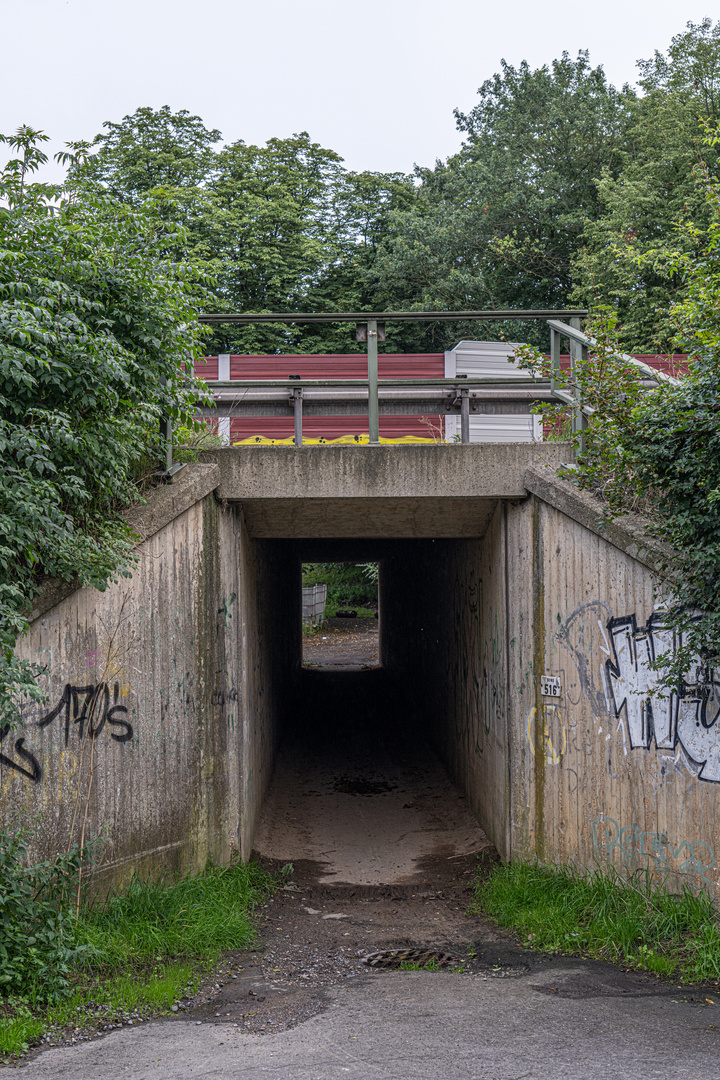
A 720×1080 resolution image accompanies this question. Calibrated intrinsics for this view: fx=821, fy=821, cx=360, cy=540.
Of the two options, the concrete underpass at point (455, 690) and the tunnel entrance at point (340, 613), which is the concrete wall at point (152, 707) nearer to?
the concrete underpass at point (455, 690)

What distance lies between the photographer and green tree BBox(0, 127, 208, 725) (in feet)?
15.6

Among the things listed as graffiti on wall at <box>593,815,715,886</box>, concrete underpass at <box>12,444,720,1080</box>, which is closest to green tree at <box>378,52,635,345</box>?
concrete underpass at <box>12,444,720,1080</box>

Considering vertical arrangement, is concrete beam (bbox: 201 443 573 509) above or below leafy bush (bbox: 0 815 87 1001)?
above

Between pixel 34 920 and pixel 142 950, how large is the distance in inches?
28.4

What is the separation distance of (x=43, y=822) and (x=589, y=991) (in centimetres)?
341

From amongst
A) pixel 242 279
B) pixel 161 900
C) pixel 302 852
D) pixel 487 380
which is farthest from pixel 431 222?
pixel 161 900

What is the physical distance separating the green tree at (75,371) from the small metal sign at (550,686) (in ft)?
11.2

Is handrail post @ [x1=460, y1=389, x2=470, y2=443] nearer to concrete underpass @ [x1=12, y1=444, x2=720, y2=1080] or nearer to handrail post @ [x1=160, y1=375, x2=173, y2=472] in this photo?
concrete underpass @ [x1=12, y1=444, x2=720, y2=1080]

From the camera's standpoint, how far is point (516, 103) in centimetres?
2594

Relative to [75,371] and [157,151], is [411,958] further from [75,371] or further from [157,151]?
[157,151]

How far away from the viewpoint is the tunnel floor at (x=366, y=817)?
26.0 feet

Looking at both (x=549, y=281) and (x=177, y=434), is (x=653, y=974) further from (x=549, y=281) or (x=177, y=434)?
(x=549, y=281)

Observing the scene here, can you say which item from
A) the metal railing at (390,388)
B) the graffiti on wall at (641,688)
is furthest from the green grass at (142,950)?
the metal railing at (390,388)

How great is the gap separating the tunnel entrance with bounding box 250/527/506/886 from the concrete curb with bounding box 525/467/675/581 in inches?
67.1
